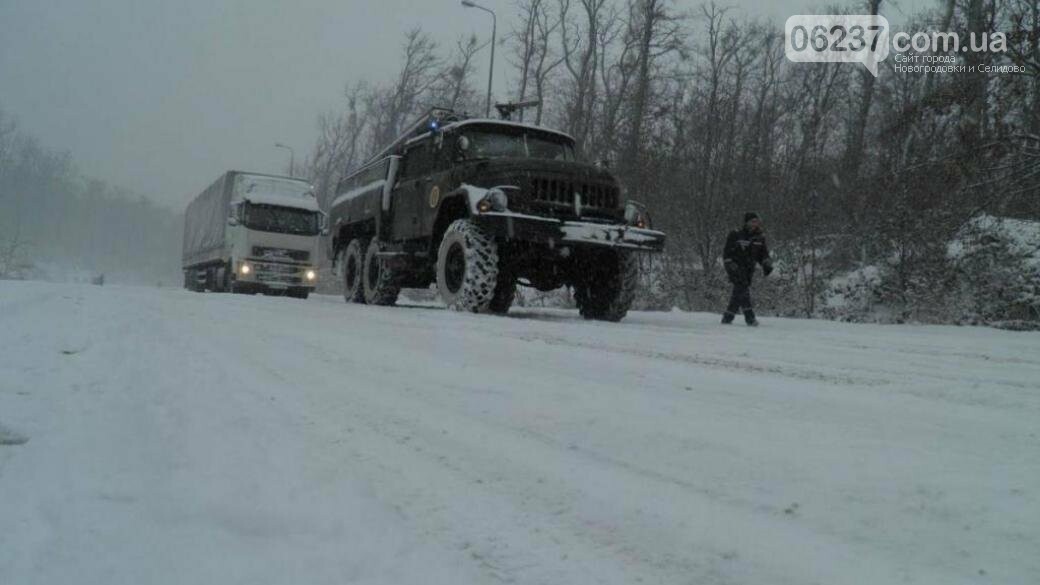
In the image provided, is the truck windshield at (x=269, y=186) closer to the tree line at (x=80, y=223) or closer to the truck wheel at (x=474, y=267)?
the truck wheel at (x=474, y=267)

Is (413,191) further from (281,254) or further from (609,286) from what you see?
(281,254)

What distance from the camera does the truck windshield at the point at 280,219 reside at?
704 inches

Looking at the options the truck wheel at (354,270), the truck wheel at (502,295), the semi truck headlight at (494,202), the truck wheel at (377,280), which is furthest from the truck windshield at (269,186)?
the semi truck headlight at (494,202)

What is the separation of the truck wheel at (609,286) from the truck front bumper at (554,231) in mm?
797

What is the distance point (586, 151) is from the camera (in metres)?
27.8

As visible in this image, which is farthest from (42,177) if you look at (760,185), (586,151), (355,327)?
(355,327)

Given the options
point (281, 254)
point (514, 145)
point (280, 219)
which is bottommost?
point (281, 254)

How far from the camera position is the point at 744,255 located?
8883 millimetres

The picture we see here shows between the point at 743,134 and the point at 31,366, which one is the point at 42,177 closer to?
the point at 743,134

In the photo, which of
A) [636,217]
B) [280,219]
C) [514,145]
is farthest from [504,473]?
[280,219]

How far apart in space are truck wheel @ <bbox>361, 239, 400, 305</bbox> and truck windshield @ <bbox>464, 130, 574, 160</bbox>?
2469 mm

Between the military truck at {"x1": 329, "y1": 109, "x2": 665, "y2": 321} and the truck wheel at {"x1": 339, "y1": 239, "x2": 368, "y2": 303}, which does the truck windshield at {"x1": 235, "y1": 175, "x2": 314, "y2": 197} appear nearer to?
the truck wheel at {"x1": 339, "y1": 239, "x2": 368, "y2": 303}

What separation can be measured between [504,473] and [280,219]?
17.7 m

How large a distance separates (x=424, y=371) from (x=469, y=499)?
1718 millimetres
